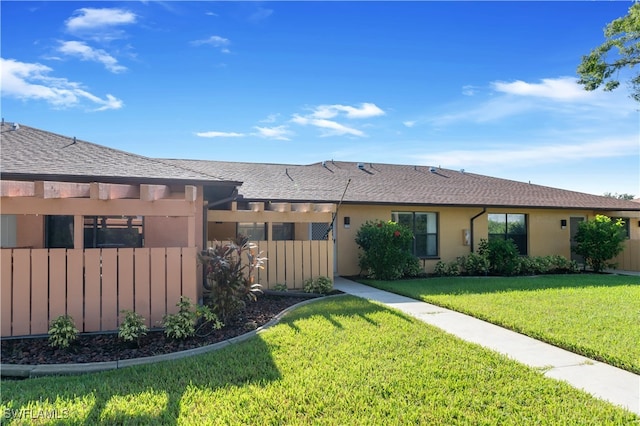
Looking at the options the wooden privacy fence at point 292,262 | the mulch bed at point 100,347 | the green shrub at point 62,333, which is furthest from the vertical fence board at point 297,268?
the green shrub at point 62,333

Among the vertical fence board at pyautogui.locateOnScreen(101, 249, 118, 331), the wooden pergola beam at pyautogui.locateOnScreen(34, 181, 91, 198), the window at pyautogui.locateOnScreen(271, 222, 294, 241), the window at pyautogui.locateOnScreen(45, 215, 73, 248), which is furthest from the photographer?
the window at pyautogui.locateOnScreen(271, 222, 294, 241)

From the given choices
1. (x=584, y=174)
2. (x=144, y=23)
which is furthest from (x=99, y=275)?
(x=584, y=174)

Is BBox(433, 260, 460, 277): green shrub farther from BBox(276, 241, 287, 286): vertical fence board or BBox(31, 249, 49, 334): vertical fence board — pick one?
BBox(31, 249, 49, 334): vertical fence board

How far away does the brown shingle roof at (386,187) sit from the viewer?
1278 centimetres

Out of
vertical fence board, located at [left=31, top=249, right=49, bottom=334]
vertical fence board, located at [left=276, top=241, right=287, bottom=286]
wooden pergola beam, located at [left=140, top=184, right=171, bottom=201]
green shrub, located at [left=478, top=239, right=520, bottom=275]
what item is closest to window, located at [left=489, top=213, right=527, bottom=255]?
green shrub, located at [left=478, top=239, right=520, bottom=275]

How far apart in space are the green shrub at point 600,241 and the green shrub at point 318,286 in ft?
35.8

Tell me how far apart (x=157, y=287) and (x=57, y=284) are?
133cm

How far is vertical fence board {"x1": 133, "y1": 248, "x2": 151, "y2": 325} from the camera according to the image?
589cm

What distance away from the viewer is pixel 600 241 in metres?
14.2

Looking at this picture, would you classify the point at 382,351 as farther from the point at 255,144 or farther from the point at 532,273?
the point at 255,144

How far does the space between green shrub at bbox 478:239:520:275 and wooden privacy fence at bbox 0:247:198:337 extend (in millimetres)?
10657

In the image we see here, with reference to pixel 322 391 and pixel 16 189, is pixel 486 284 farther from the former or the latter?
pixel 16 189

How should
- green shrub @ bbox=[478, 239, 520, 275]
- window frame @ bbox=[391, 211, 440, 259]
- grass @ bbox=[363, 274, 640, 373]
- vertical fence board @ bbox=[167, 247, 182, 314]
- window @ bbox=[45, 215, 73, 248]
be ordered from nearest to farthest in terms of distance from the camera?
grass @ bbox=[363, 274, 640, 373] → vertical fence board @ bbox=[167, 247, 182, 314] → window @ bbox=[45, 215, 73, 248] → green shrub @ bbox=[478, 239, 520, 275] → window frame @ bbox=[391, 211, 440, 259]

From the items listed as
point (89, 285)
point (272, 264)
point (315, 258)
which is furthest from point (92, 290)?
point (315, 258)
